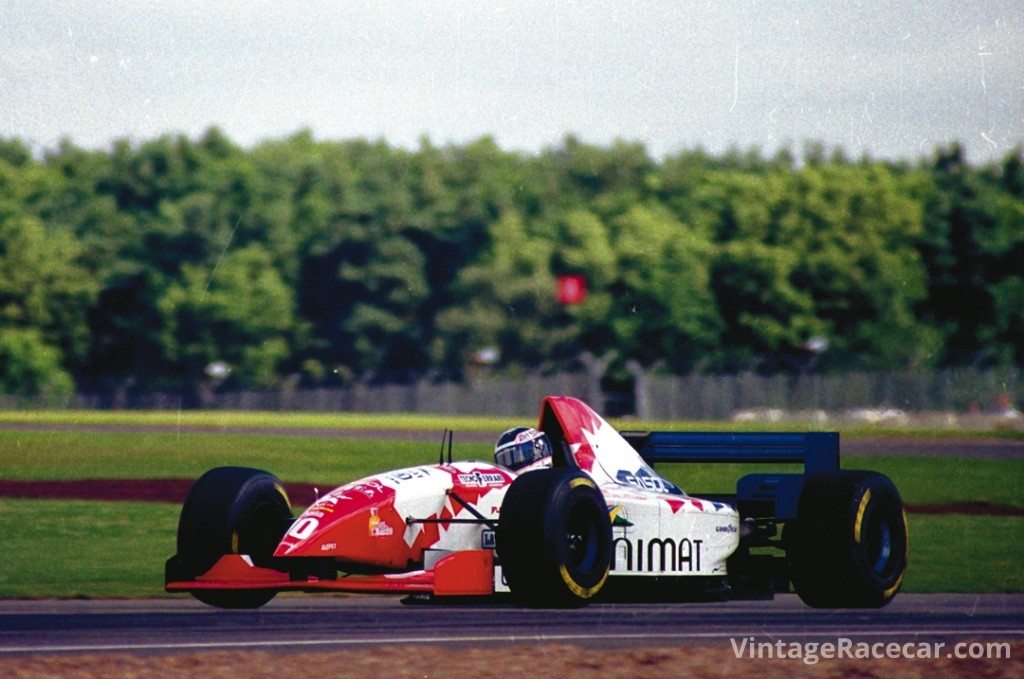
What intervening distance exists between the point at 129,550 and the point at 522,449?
9.94 metres

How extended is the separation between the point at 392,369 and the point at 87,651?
200ft

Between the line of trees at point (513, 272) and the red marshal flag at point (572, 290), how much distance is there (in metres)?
0.46

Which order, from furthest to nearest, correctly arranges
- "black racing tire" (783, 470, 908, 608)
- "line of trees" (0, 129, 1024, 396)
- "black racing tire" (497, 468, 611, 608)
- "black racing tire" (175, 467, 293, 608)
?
"line of trees" (0, 129, 1024, 396) → "black racing tire" (783, 470, 908, 608) → "black racing tire" (175, 467, 293, 608) → "black racing tire" (497, 468, 611, 608)

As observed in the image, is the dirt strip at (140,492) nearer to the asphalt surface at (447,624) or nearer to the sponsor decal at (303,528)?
the asphalt surface at (447,624)

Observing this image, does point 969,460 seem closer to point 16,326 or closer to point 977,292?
point 977,292

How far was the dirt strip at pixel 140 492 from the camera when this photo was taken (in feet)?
93.9

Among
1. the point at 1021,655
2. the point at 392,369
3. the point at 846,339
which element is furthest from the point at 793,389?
the point at 1021,655

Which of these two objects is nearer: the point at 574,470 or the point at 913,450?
the point at 574,470

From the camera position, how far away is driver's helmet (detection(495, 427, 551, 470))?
13.0 meters

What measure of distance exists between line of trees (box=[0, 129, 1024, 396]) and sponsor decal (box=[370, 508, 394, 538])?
53.7 meters

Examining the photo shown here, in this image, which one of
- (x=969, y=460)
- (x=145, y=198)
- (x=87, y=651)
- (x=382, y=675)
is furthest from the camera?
(x=145, y=198)

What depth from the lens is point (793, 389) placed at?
62031 millimetres

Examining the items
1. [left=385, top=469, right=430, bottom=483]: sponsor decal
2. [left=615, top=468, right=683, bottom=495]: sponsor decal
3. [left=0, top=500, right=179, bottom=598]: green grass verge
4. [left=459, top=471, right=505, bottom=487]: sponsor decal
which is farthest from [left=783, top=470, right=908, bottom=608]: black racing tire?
[left=0, top=500, right=179, bottom=598]: green grass verge

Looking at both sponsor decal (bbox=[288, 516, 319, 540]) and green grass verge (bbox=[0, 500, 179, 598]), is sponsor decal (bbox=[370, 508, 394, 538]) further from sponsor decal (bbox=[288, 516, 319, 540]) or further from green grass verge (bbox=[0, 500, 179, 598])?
green grass verge (bbox=[0, 500, 179, 598])
